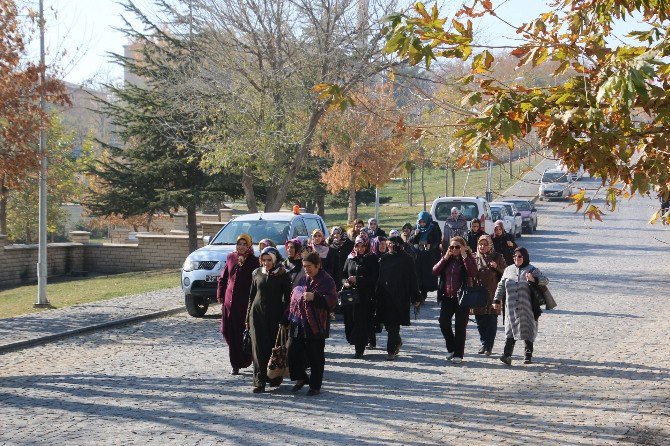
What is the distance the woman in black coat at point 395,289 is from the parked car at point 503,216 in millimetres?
25464

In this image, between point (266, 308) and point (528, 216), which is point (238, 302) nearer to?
point (266, 308)

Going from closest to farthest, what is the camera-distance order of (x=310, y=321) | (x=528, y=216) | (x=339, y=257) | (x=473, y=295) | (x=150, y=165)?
(x=310, y=321), (x=473, y=295), (x=339, y=257), (x=150, y=165), (x=528, y=216)

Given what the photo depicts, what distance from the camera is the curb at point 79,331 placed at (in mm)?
15863

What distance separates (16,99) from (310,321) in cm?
1115

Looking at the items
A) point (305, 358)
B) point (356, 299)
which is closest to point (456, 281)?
point (356, 299)

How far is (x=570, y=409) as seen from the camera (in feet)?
34.9

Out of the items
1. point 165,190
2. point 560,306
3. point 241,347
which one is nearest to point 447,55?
point 241,347

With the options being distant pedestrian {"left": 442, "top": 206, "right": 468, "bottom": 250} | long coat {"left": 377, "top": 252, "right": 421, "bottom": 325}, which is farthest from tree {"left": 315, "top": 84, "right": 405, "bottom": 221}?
long coat {"left": 377, "top": 252, "right": 421, "bottom": 325}

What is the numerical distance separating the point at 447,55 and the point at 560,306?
12.4 metres

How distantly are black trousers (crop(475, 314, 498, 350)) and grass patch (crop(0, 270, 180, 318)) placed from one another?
39.4 feet

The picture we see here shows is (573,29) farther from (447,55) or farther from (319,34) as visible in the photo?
(319,34)

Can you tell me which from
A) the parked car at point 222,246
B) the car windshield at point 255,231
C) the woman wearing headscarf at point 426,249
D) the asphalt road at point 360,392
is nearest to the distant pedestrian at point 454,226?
the woman wearing headscarf at point 426,249

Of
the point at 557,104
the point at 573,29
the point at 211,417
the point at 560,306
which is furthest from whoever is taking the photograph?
the point at 560,306

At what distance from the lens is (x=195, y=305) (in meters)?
19.4
